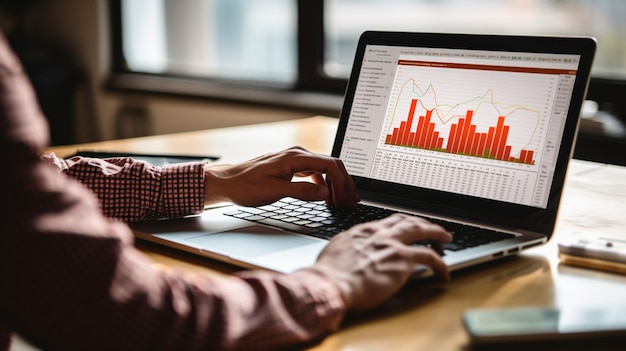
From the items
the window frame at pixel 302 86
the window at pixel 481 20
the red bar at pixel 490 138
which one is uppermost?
the window at pixel 481 20

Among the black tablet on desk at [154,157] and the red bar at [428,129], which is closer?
the red bar at [428,129]

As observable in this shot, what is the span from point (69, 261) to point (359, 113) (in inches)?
27.2

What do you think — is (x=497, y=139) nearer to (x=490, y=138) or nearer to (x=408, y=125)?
(x=490, y=138)

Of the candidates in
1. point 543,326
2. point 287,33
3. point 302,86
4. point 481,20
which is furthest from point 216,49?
point 543,326

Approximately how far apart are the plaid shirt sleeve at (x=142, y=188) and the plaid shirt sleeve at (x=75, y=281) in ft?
1.52

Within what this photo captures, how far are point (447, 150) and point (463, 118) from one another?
1.9 inches

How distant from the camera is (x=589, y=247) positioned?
922mm

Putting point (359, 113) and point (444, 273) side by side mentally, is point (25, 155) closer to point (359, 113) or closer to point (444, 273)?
point (444, 273)

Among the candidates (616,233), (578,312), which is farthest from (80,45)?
(578,312)

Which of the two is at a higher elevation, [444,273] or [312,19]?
[312,19]

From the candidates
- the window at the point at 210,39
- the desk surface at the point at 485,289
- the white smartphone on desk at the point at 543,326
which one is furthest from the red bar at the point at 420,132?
the window at the point at 210,39

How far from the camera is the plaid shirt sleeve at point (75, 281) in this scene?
59 cm

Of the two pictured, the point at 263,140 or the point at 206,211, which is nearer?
the point at 206,211

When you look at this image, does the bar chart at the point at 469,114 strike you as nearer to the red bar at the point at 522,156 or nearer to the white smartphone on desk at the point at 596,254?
the red bar at the point at 522,156
